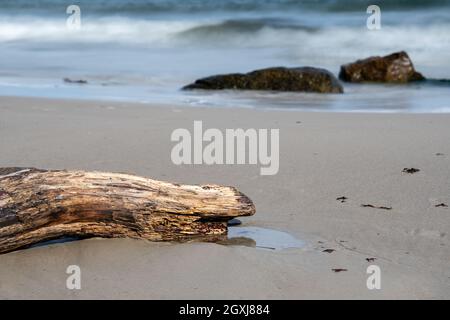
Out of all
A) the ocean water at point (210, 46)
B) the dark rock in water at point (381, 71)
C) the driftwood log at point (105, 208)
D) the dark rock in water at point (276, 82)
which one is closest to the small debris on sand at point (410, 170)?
the driftwood log at point (105, 208)

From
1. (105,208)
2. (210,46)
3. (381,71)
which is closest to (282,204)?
(105,208)

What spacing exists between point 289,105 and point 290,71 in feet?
6.39

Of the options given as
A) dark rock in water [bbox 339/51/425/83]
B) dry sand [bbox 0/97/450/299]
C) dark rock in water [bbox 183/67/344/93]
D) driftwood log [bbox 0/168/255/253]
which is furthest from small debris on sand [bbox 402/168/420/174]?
dark rock in water [bbox 339/51/425/83]

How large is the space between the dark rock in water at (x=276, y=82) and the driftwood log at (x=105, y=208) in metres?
6.65

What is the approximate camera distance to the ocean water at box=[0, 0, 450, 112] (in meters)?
9.66

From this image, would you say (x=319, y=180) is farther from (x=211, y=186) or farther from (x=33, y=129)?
(x=33, y=129)

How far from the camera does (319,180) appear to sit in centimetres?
505

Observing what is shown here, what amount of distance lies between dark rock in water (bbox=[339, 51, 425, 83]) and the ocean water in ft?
1.34

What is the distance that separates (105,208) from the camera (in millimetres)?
3691

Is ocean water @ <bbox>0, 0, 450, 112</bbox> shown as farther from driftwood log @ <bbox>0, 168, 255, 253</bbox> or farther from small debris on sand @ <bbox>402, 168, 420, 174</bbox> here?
driftwood log @ <bbox>0, 168, 255, 253</bbox>

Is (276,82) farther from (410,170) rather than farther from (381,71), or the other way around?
(410,170)

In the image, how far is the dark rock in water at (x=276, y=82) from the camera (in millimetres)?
10461

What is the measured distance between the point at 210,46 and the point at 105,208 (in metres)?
13.8

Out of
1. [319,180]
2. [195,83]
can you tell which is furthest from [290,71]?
[319,180]
